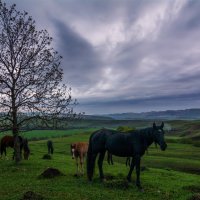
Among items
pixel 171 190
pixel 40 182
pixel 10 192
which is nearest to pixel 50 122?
pixel 40 182

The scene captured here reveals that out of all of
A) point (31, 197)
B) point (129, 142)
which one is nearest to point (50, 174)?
point (129, 142)

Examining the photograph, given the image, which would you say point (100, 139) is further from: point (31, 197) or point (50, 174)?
point (31, 197)

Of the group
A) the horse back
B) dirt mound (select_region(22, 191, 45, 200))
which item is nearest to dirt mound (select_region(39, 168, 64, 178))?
the horse back

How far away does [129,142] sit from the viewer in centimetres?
1919

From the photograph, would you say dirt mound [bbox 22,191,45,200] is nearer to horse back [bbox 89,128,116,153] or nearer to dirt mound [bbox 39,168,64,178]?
horse back [bbox 89,128,116,153]

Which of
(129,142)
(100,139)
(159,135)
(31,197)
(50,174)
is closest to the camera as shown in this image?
(31,197)

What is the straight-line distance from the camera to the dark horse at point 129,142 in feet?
60.8

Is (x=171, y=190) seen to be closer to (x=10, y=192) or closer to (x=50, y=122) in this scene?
(x=10, y=192)

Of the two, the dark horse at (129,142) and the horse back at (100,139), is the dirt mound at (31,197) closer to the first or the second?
the dark horse at (129,142)

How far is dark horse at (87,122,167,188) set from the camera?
18.5m

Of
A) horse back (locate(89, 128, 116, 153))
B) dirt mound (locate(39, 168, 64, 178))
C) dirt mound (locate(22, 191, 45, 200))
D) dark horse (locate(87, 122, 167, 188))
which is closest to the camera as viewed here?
dirt mound (locate(22, 191, 45, 200))

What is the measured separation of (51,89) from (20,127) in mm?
5461

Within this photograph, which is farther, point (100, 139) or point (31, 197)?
point (100, 139)

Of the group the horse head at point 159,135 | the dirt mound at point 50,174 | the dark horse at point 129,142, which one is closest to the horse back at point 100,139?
the dark horse at point 129,142
